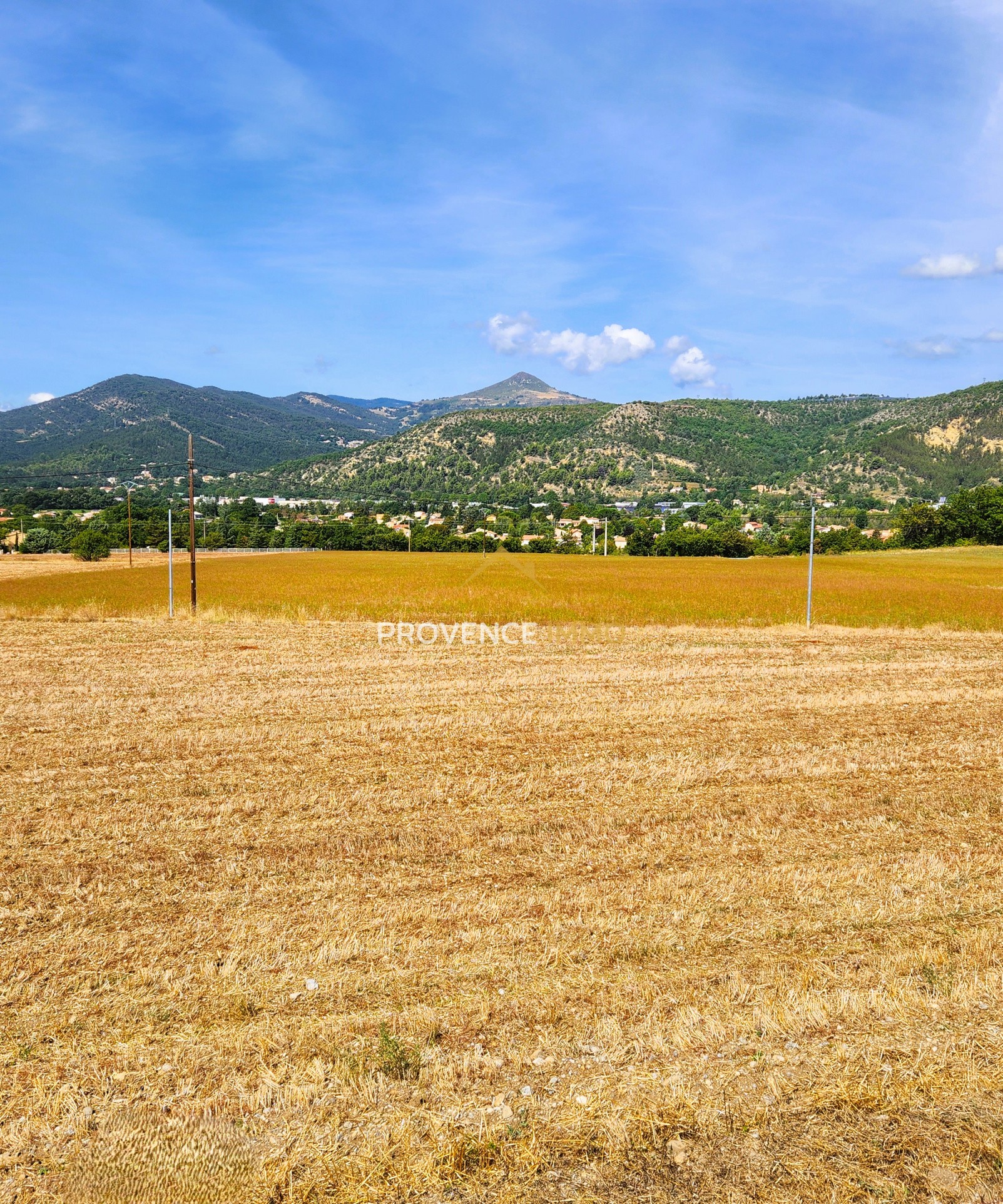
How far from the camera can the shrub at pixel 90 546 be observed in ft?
274

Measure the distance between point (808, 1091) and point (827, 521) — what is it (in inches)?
1646

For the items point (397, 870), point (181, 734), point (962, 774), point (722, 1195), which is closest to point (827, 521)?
point (962, 774)

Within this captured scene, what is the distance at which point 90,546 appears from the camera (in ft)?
274

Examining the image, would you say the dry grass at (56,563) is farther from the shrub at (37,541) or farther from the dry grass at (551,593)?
the dry grass at (551,593)

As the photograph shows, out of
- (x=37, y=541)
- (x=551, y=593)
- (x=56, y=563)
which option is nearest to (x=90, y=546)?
(x=56, y=563)

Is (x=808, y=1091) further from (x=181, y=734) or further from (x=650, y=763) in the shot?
(x=181, y=734)

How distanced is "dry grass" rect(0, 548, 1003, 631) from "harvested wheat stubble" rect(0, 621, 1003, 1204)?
2234 centimetres

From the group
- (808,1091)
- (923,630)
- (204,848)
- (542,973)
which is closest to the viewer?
(808,1091)

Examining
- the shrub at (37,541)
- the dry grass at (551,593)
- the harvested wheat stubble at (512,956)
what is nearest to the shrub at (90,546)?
the dry grass at (551,593)

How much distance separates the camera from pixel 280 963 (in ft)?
21.4

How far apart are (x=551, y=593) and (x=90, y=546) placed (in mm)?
56543

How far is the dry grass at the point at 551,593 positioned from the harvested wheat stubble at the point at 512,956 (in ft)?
73.3

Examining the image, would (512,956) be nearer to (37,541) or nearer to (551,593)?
(551,593)

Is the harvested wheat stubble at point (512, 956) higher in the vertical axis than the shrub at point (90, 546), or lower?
lower
